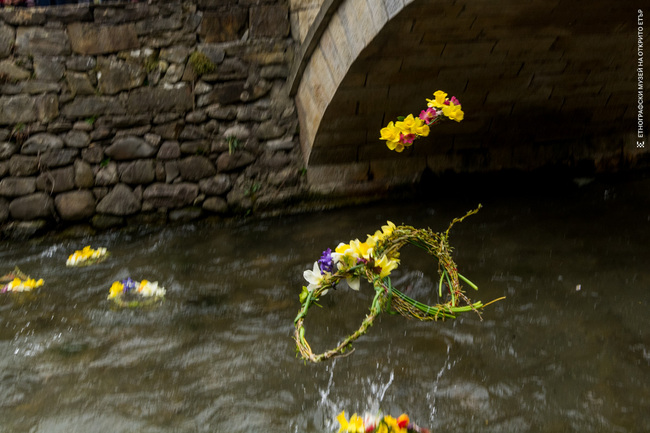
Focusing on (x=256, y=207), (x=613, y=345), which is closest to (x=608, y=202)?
(x=613, y=345)

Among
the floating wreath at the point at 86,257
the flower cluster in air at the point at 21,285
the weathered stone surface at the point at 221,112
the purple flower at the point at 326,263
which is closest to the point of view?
the purple flower at the point at 326,263

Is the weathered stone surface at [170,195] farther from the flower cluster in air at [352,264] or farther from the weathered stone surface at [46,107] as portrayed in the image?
the flower cluster in air at [352,264]

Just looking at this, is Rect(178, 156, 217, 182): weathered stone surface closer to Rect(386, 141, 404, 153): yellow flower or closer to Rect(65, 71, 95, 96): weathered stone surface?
Rect(65, 71, 95, 96): weathered stone surface

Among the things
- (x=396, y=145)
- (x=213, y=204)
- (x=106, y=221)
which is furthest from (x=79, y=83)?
(x=396, y=145)

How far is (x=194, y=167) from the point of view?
4.19 meters

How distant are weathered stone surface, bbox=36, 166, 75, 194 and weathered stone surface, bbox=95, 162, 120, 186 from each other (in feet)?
0.57

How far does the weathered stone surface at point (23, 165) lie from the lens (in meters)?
3.99

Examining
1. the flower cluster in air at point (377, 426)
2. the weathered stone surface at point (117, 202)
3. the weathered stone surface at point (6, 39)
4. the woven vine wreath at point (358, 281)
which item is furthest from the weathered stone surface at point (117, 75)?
the flower cluster in air at point (377, 426)

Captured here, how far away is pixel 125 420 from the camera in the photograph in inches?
78.7

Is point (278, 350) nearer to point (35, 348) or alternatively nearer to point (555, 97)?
point (35, 348)

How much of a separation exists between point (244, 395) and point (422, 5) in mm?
1825

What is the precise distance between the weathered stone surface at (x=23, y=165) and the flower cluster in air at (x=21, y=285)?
1022mm

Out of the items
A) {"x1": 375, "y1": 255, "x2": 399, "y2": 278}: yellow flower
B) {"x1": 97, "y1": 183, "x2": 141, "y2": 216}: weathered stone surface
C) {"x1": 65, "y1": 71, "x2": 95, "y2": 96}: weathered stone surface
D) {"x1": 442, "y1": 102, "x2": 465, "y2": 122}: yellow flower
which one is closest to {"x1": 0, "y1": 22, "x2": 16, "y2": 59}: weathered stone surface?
{"x1": 65, "y1": 71, "x2": 95, "y2": 96}: weathered stone surface

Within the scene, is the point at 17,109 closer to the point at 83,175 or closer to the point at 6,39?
the point at 6,39
